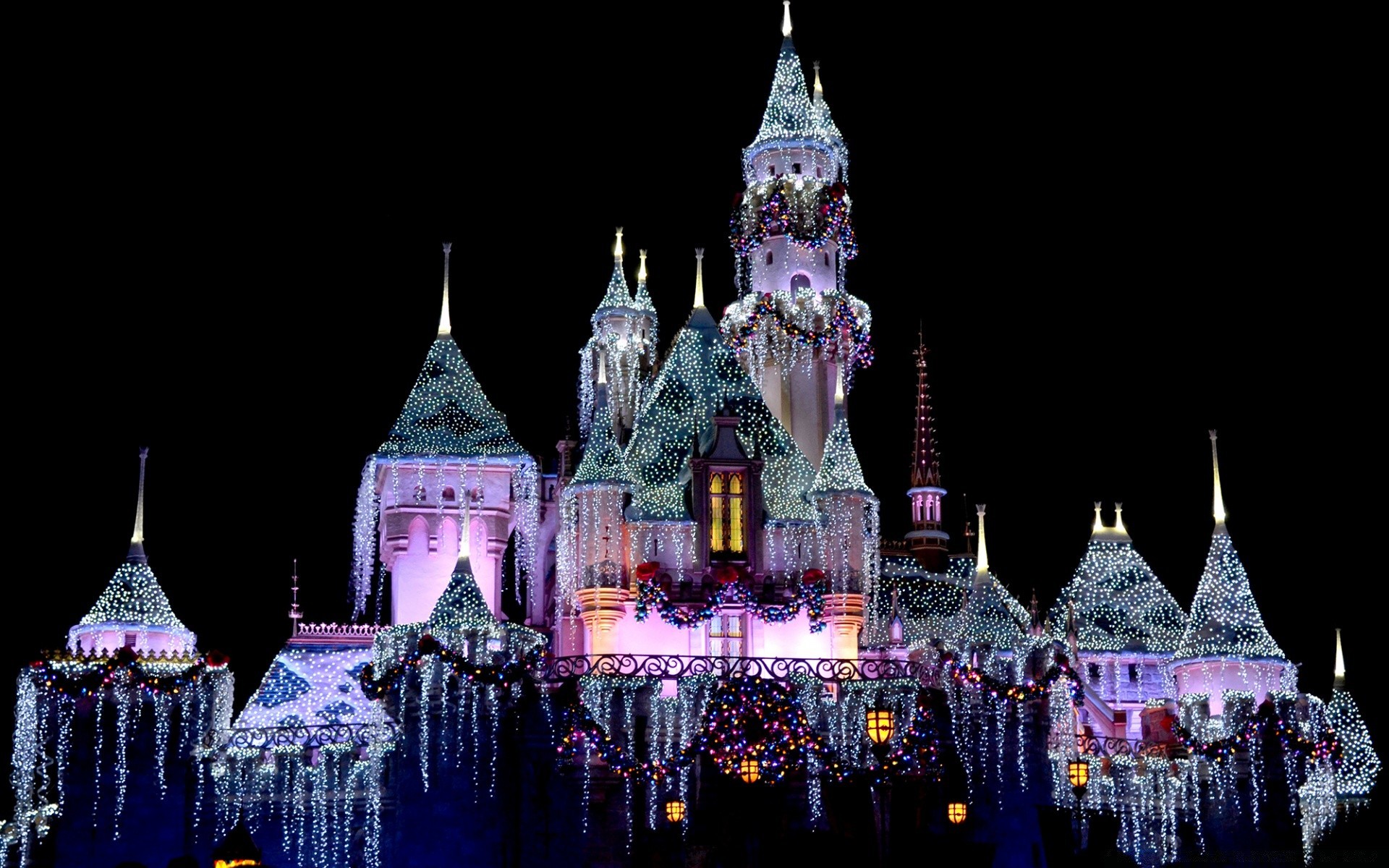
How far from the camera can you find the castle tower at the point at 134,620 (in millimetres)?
33438

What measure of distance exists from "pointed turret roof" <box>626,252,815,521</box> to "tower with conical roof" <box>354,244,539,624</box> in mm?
3774

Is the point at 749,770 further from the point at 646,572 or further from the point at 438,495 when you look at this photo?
the point at 438,495

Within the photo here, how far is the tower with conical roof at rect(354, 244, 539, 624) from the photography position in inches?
1517

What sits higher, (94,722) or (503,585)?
(503,585)

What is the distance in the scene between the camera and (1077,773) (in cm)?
3353

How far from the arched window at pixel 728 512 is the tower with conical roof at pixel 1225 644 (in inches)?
381

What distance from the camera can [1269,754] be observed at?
33500mm

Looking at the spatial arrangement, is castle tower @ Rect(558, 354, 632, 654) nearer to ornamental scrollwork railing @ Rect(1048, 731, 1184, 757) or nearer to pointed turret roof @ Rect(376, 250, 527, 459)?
pointed turret roof @ Rect(376, 250, 527, 459)

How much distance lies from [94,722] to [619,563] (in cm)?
1031

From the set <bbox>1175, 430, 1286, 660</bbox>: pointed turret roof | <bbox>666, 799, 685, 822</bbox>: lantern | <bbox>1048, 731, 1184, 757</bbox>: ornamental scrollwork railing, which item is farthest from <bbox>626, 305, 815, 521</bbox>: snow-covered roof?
<bbox>1175, 430, 1286, 660</bbox>: pointed turret roof

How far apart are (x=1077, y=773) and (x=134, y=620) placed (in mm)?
18532

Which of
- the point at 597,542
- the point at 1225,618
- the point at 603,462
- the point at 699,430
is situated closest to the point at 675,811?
the point at 597,542

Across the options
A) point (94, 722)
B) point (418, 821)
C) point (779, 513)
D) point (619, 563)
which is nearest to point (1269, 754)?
point (779, 513)

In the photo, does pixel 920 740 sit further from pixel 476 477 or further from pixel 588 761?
pixel 476 477
